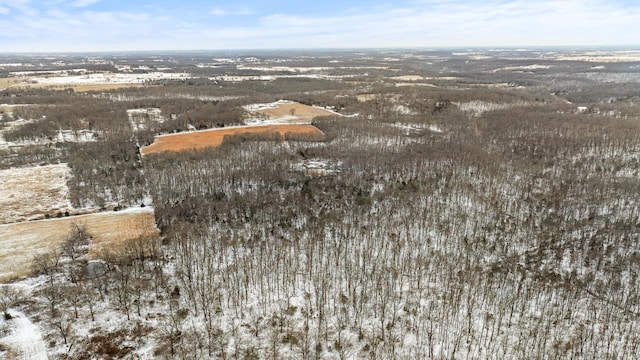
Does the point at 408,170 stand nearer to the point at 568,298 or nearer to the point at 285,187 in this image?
the point at 285,187

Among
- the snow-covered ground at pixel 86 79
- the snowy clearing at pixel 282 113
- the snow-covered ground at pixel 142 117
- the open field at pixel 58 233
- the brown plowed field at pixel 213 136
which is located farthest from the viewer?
the snow-covered ground at pixel 86 79

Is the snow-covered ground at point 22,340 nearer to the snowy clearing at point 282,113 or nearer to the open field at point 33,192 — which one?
the open field at point 33,192

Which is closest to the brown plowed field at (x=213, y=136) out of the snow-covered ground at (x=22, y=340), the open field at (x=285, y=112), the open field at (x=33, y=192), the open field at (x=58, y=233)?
the open field at (x=285, y=112)

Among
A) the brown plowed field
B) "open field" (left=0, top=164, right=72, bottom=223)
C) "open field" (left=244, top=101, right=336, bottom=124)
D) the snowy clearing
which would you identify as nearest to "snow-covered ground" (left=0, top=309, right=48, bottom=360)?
"open field" (left=0, top=164, right=72, bottom=223)

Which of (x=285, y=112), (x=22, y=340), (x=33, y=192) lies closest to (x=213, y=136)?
(x=285, y=112)

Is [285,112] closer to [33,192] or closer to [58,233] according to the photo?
[33,192]

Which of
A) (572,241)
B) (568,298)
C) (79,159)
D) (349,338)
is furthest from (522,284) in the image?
(79,159)

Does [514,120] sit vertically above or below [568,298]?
above
